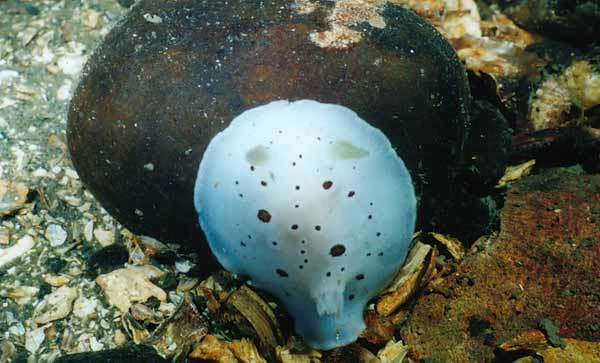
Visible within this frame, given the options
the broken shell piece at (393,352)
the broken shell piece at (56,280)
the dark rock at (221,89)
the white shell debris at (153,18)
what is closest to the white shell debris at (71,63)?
the dark rock at (221,89)

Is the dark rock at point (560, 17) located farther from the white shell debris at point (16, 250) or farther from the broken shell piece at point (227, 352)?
the white shell debris at point (16, 250)

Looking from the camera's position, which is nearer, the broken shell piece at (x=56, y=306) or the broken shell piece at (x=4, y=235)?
the broken shell piece at (x=56, y=306)

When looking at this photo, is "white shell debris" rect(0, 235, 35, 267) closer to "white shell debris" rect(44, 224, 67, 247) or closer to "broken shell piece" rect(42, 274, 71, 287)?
"white shell debris" rect(44, 224, 67, 247)

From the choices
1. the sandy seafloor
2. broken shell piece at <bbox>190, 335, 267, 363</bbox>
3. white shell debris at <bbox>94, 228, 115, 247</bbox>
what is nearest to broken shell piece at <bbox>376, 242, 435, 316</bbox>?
broken shell piece at <bbox>190, 335, 267, 363</bbox>

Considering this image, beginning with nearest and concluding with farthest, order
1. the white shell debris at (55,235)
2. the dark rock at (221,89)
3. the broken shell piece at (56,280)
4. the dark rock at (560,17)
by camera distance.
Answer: the dark rock at (221,89) → the broken shell piece at (56,280) → the white shell debris at (55,235) → the dark rock at (560,17)

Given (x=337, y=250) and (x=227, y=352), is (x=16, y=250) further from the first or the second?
(x=337, y=250)

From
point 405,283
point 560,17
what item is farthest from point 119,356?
point 560,17

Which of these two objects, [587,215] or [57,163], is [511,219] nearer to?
[587,215]
